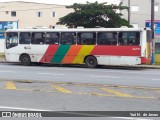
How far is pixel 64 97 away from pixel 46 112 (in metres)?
2.48

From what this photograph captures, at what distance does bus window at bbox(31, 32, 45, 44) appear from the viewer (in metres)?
28.0

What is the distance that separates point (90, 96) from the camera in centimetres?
1227

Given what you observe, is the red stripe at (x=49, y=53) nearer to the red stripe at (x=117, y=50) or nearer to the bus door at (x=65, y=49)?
the bus door at (x=65, y=49)

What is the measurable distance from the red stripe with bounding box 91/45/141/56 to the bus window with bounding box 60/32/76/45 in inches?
65.9

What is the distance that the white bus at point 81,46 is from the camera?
25.1 meters

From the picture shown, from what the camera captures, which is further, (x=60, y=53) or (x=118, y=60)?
(x=60, y=53)

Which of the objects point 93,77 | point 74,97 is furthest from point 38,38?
point 74,97

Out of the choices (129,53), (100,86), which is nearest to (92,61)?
(129,53)

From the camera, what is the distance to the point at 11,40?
2902 centimetres

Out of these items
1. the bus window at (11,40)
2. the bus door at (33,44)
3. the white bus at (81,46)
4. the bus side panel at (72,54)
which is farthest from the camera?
the bus window at (11,40)

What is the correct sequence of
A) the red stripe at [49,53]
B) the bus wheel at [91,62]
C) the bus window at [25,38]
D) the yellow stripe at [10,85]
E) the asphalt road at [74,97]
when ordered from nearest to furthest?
the asphalt road at [74,97]
the yellow stripe at [10,85]
the bus wheel at [91,62]
the red stripe at [49,53]
the bus window at [25,38]

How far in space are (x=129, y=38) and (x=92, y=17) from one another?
1415 centimetres

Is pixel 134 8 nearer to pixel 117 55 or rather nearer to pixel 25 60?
pixel 25 60

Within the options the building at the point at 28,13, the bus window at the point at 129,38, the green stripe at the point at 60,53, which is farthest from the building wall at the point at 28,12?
the bus window at the point at 129,38
